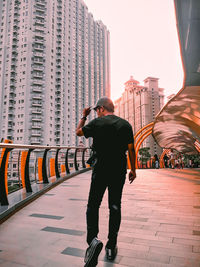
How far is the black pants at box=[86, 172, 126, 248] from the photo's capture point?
6.85ft

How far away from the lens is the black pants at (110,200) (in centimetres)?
209

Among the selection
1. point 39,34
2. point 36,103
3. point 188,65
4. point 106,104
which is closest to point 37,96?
point 36,103

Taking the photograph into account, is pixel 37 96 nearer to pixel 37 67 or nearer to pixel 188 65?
pixel 37 67

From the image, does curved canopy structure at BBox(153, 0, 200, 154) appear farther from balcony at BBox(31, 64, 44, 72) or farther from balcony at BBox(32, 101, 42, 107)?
balcony at BBox(31, 64, 44, 72)

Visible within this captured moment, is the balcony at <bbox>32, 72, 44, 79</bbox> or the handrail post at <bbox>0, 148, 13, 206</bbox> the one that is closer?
the handrail post at <bbox>0, 148, 13, 206</bbox>

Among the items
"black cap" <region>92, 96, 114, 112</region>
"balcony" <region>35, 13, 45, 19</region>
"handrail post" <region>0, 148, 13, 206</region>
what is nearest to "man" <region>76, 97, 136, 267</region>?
"black cap" <region>92, 96, 114, 112</region>

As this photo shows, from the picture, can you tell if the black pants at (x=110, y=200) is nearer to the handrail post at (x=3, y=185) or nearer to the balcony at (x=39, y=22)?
the handrail post at (x=3, y=185)

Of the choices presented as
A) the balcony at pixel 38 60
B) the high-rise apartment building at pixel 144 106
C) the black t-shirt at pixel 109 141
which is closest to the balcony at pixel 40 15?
the balcony at pixel 38 60

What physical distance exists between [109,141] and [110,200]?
66cm

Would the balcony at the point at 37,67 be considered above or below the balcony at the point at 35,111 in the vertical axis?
above

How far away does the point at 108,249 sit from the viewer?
2062 millimetres

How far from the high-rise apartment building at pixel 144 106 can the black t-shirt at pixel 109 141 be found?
119 m

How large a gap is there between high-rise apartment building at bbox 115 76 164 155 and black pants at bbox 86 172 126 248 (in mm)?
118700

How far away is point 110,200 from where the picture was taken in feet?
7.24
